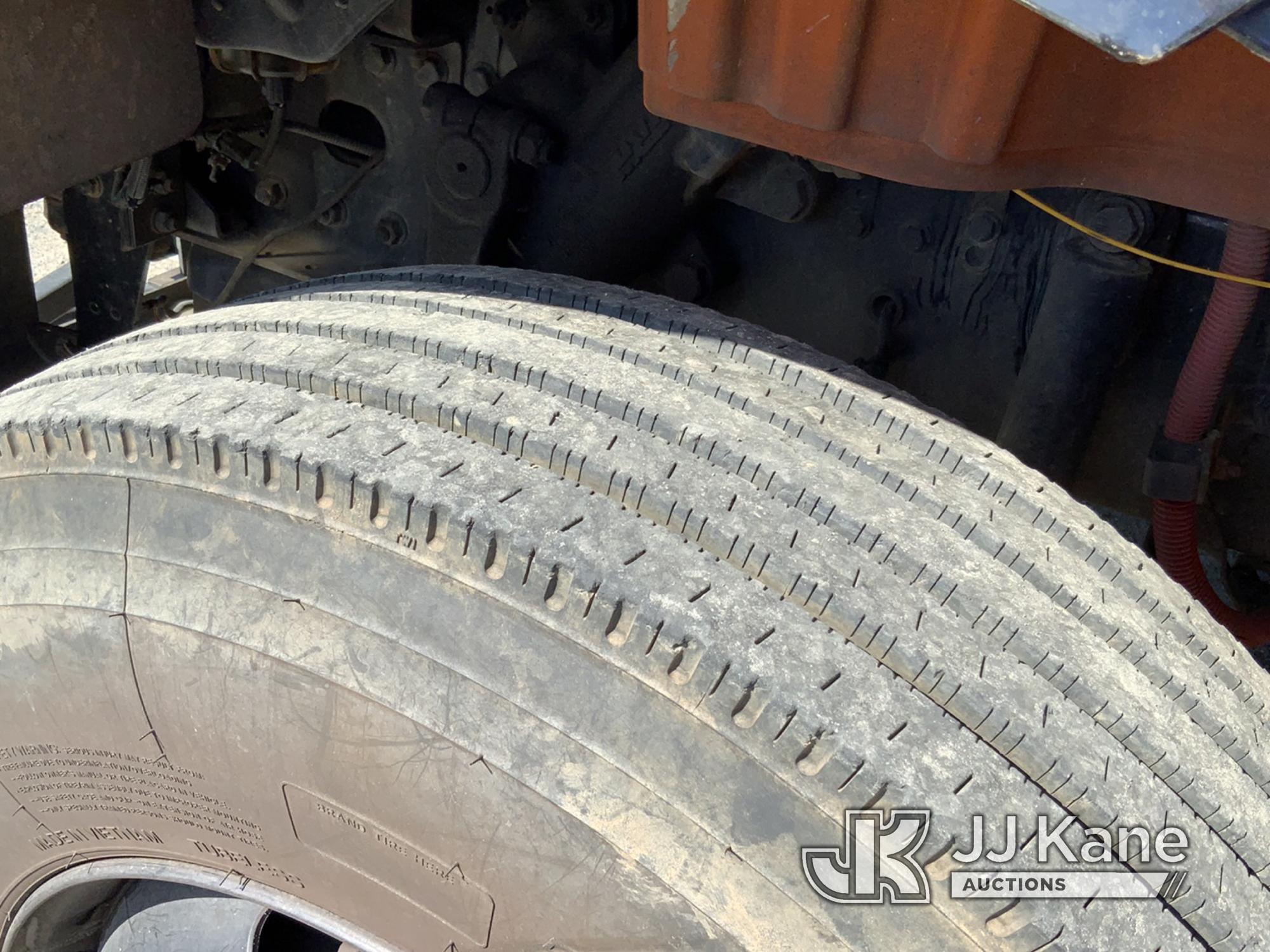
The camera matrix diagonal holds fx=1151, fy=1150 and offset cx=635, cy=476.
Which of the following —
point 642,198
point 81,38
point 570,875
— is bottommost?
point 570,875

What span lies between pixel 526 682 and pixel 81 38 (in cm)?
90

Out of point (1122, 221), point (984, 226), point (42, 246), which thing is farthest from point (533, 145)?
point (42, 246)

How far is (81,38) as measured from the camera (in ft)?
4.02

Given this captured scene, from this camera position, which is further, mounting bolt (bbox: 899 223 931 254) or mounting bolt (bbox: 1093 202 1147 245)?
mounting bolt (bbox: 899 223 931 254)

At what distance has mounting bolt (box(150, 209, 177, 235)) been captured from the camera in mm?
1796

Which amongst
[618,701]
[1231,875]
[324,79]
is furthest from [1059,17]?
[324,79]

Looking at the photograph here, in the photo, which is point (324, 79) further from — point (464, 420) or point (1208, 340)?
point (1208, 340)

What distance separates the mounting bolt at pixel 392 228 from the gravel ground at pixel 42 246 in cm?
257

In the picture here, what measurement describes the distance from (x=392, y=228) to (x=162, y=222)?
0.38 m

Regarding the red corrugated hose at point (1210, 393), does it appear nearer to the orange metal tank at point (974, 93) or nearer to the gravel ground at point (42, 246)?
the orange metal tank at point (974, 93)

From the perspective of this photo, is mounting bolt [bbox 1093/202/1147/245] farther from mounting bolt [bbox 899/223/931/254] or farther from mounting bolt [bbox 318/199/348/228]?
mounting bolt [bbox 318/199/348/228]

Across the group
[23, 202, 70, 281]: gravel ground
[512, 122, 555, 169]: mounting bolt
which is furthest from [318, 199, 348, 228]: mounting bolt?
[23, 202, 70, 281]: gravel ground

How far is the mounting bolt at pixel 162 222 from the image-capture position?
1.80 m

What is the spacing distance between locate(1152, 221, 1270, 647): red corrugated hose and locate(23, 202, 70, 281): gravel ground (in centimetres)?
361
